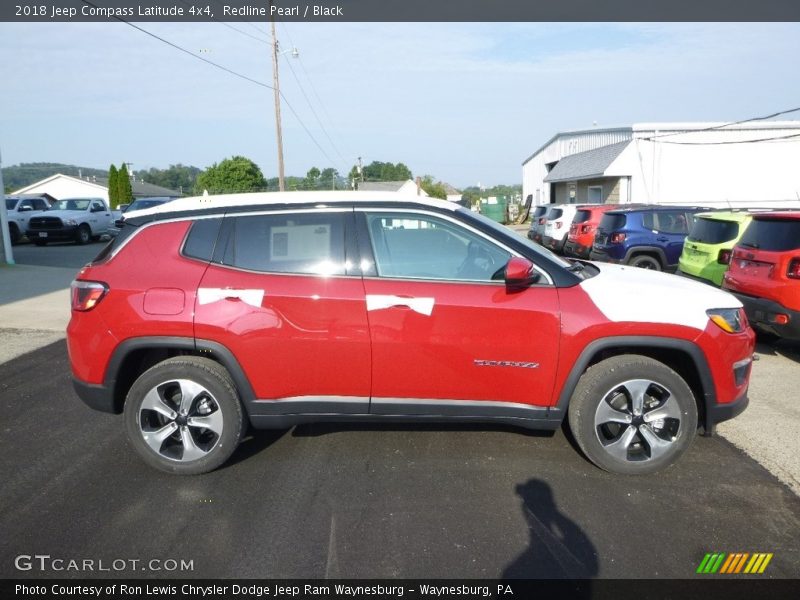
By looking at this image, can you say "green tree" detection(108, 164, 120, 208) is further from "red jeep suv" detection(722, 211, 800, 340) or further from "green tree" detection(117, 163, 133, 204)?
"red jeep suv" detection(722, 211, 800, 340)

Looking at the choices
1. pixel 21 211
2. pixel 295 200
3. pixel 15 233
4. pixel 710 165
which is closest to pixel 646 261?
pixel 295 200

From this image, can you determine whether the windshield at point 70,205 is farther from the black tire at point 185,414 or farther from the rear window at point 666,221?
the black tire at point 185,414

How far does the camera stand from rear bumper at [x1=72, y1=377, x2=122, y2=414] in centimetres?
385

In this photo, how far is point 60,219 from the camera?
21266 millimetres

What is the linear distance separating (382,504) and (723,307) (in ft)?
8.33

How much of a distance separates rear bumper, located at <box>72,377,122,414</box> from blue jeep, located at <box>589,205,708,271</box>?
10.0 m

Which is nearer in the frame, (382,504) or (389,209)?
(382,504)

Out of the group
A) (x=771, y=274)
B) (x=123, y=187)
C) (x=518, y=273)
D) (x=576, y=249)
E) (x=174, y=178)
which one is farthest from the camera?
(x=174, y=178)

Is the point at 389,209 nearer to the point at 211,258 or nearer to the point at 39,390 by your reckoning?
the point at 211,258

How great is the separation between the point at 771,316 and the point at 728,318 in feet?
8.16

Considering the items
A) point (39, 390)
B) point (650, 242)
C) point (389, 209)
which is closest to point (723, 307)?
point (389, 209)

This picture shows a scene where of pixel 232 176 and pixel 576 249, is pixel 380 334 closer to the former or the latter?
pixel 576 249

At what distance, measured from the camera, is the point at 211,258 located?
381 centimetres

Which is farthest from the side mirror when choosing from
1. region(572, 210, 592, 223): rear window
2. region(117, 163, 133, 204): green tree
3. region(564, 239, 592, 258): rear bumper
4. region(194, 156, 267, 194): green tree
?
region(194, 156, 267, 194): green tree
